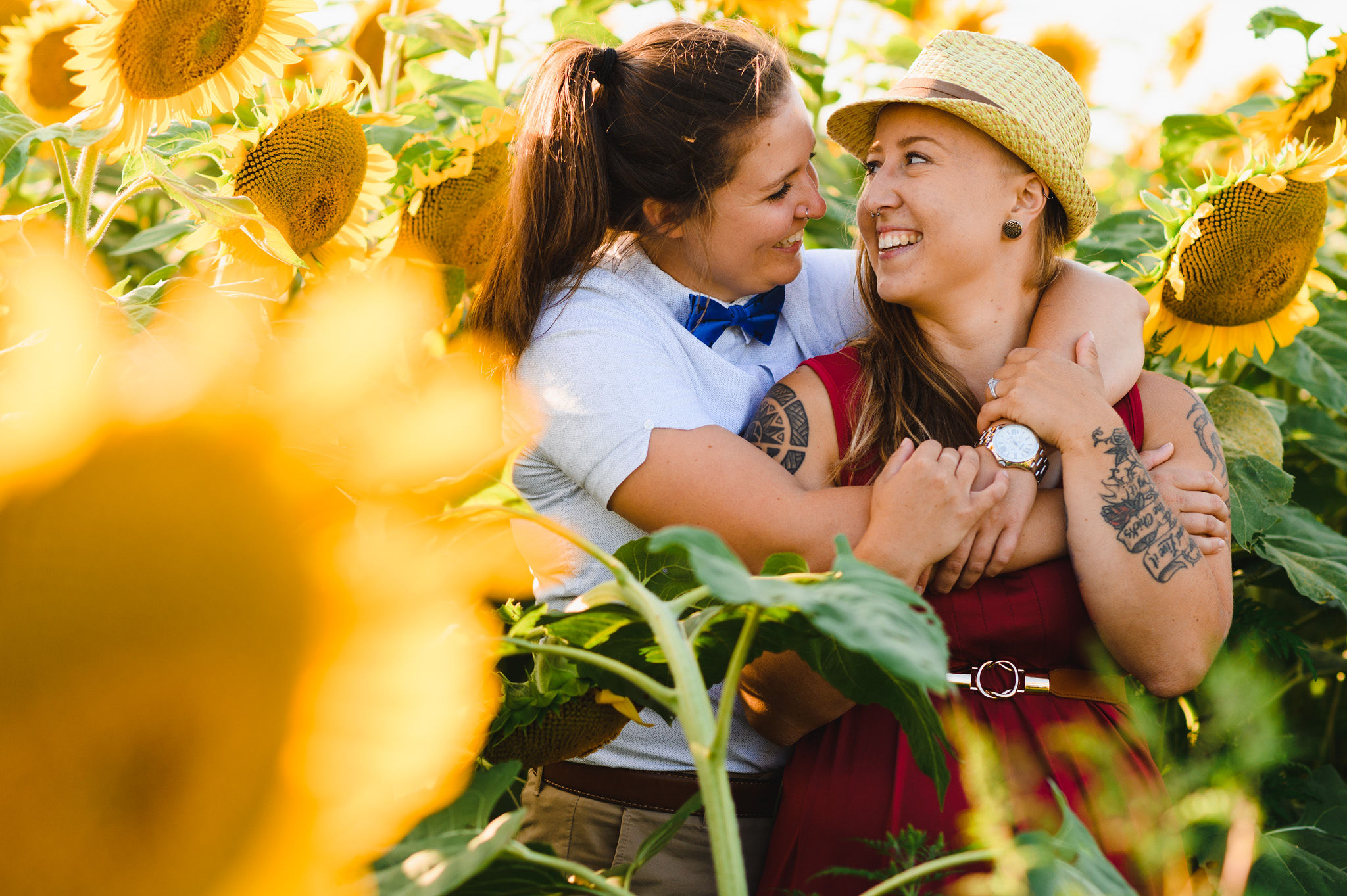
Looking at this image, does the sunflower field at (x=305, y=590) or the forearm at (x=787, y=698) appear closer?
the sunflower field at (x=305, y=590)

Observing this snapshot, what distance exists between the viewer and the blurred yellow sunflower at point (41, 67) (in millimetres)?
1030

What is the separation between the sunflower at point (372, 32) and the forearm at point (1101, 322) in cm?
110

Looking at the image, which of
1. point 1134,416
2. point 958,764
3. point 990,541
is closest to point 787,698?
point 958,764

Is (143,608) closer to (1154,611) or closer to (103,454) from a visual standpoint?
(103,454)

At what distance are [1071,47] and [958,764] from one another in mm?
2417

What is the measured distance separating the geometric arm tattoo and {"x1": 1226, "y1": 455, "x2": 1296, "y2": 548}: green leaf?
2.39ft

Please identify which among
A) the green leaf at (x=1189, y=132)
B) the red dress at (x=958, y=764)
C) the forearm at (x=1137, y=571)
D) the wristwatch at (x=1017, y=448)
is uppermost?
the green leaf at (x=1189, y=132)

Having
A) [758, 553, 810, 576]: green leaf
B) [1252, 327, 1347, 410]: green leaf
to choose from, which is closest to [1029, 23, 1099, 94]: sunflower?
[1252, 327, 1347, 410]: green leaf

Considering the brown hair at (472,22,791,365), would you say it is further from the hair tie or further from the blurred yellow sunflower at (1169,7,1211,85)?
the blurred yellow sunflower at (1169,7,1211,85)

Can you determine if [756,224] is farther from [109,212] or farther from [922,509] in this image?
[109,212]

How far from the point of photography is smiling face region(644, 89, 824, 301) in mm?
1515

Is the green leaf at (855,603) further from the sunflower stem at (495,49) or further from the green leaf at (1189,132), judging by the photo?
the green leaf at (1189,132)

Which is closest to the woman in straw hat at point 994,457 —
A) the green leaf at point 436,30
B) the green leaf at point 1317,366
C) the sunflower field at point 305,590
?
the sunflower field at point 305,590

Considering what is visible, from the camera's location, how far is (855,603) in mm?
447
